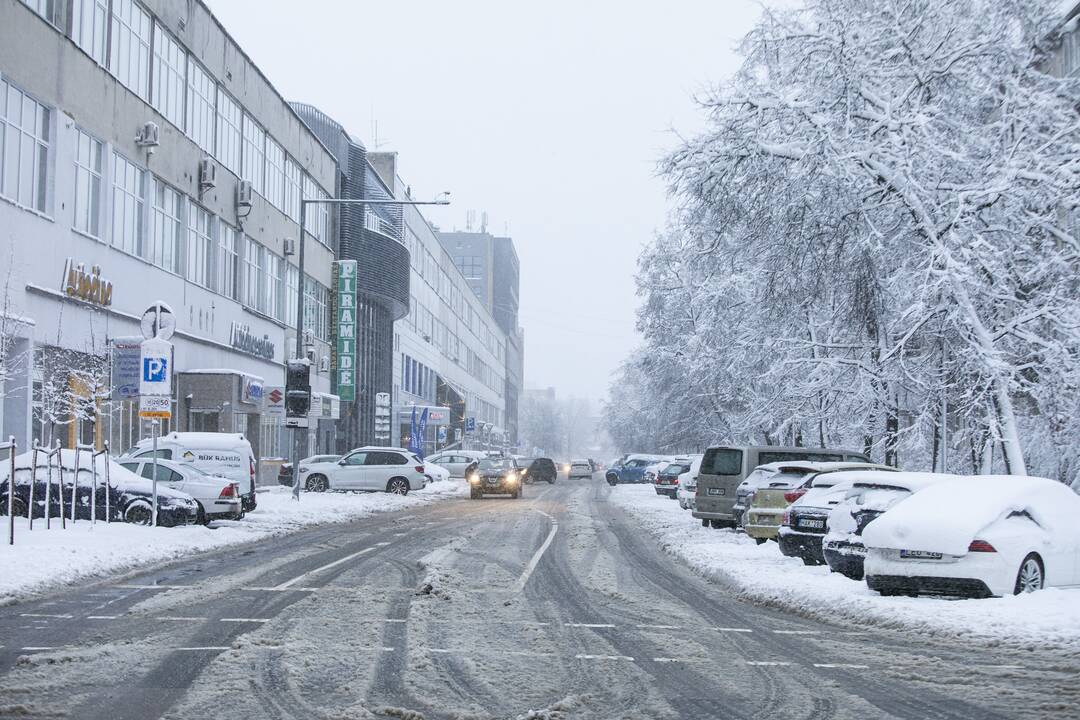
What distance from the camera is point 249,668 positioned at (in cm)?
880

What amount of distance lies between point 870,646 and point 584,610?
3.17 m

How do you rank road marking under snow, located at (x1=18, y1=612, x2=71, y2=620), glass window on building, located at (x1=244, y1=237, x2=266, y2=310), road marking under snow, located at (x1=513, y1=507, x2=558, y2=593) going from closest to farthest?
road marking under snow, located at (x1=18, y1=612, x2=71, y2=620), road marking under snow, located at (x1=513, y1=507, x2=558, y2=593), glass window on building, located at (x1=244, y1=237, x2=266, y2=310)

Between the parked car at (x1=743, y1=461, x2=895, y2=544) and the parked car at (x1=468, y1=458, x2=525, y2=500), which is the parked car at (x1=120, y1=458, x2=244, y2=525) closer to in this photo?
the parked car at (x1=743, y1=461, x2=895, y2=544)

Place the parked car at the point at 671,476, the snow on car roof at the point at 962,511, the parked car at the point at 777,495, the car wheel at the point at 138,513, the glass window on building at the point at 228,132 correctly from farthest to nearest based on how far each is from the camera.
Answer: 1. the parked car at the point at 671,476
2. the glass window on building at the point at 228,132
3. the car wheel at the point at 138,513
4. the parked car at the point at 777,495
5. the snow on car roof at the point at 962,511

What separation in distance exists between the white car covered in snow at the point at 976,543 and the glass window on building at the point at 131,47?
26.1 m

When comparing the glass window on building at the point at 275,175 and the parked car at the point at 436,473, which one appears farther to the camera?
the parked car at the point at 436,473

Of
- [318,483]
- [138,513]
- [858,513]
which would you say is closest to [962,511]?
[858,513]

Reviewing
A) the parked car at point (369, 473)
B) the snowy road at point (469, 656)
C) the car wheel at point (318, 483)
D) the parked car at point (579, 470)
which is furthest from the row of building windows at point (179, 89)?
the parked car at point (579, 470)

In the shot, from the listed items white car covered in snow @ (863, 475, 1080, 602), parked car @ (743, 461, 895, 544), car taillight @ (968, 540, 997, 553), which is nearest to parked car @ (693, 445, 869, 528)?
parked car @ (743, 461, 895, 544)

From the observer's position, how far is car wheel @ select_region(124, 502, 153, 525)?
Result: 72.9ft

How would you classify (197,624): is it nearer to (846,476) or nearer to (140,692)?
(140,692)

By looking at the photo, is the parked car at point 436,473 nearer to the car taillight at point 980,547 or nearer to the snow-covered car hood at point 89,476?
the snow-covered car hood at point 89,476

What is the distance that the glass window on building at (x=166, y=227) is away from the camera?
36250 mm

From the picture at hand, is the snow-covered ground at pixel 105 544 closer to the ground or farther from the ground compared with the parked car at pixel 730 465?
closer to the ground
